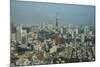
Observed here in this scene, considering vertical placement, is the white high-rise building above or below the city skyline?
below

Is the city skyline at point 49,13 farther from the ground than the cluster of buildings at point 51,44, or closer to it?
farther from the ground

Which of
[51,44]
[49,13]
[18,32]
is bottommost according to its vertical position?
[51,44]

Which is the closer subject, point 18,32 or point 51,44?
point 18,32

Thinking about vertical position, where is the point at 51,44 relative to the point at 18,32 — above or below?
below

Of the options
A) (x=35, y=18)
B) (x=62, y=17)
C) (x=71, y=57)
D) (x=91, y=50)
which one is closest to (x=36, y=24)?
(x=35, y=18)
